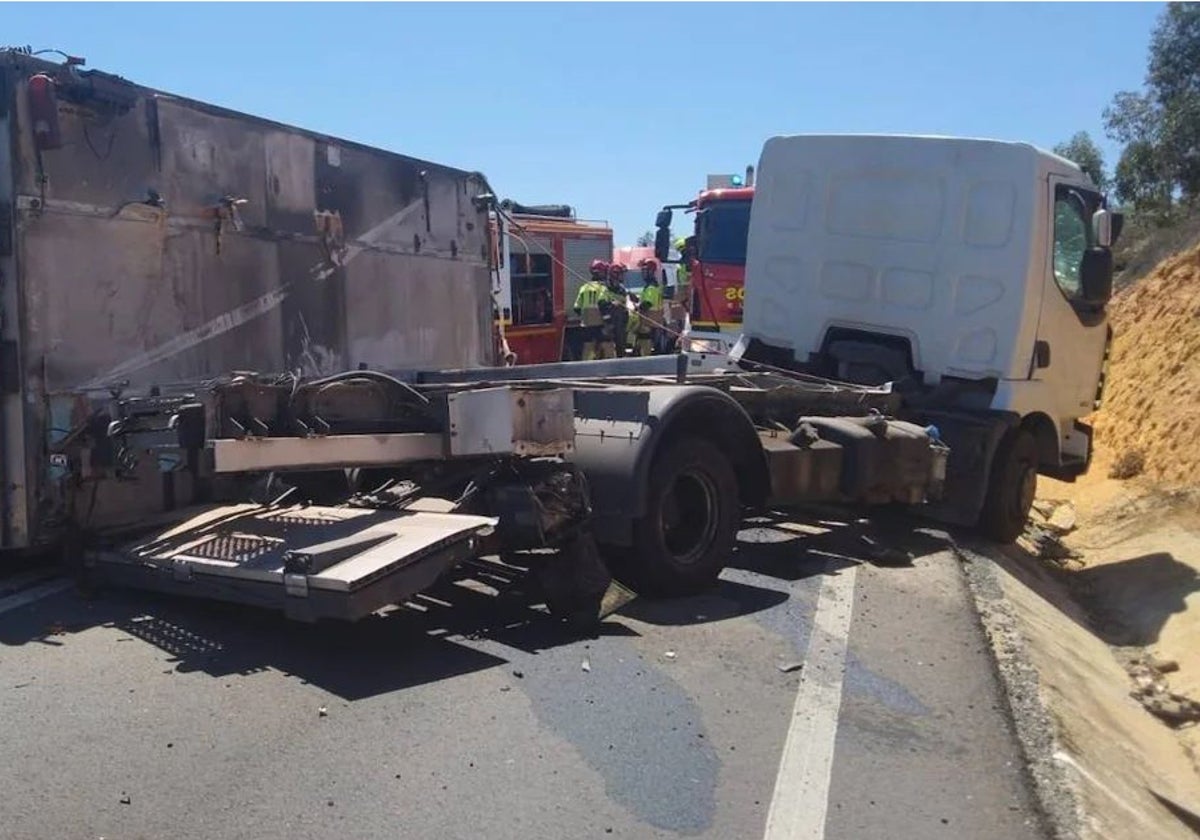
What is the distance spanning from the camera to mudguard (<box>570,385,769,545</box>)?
19.0 ft

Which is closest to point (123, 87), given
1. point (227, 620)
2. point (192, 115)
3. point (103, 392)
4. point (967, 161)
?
point (192, 115)

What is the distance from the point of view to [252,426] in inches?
208

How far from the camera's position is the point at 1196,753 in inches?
256

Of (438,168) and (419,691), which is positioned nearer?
(419,691)

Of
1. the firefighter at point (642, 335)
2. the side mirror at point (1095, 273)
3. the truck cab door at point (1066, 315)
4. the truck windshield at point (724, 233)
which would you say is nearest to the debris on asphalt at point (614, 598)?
the truck cab door at point (1066, 315)

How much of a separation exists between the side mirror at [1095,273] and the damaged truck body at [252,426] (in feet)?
11.7

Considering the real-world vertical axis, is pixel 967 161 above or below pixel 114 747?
above

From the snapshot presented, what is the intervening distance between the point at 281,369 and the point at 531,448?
2342 millimetres

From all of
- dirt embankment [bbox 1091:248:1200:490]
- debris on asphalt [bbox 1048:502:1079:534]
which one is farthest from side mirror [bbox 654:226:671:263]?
dirt embankment [bbox 1091:248:1200:490]

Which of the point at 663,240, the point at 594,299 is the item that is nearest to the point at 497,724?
the point at 663,240

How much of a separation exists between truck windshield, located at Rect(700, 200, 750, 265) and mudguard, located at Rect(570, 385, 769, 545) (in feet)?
24.9

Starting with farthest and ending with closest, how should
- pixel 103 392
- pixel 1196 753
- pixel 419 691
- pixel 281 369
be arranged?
pixel 281 369 < pixel 1196 753 < pixel 103 392 < pixel 419 691

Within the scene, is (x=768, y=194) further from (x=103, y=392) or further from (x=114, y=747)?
(x=114, y=747)

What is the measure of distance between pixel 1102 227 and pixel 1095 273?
37cm
